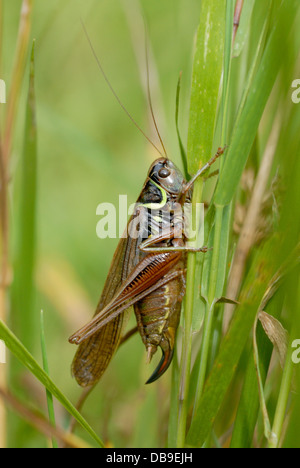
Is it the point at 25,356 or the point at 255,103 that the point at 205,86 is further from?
the point at 25,356

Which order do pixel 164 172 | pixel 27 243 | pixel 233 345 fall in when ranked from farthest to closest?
pixel 164 172, pixel 27 243, pixel 233 345

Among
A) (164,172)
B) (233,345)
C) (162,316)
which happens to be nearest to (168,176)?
(164,172)

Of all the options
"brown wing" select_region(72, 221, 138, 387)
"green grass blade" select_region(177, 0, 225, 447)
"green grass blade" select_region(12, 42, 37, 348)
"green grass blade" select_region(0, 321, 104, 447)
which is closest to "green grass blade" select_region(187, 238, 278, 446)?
"green grass blade" select_region(177, 0, 225, 447)

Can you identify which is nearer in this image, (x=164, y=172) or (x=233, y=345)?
(x=233, y=345)

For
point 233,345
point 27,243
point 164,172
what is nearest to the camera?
point 233,345

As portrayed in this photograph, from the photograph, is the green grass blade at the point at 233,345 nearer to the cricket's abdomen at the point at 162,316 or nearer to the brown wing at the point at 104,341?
the cricket's abdomen at the point at 162,316

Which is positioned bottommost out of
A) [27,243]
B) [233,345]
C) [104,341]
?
[104,341]

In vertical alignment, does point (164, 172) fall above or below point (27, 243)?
above
